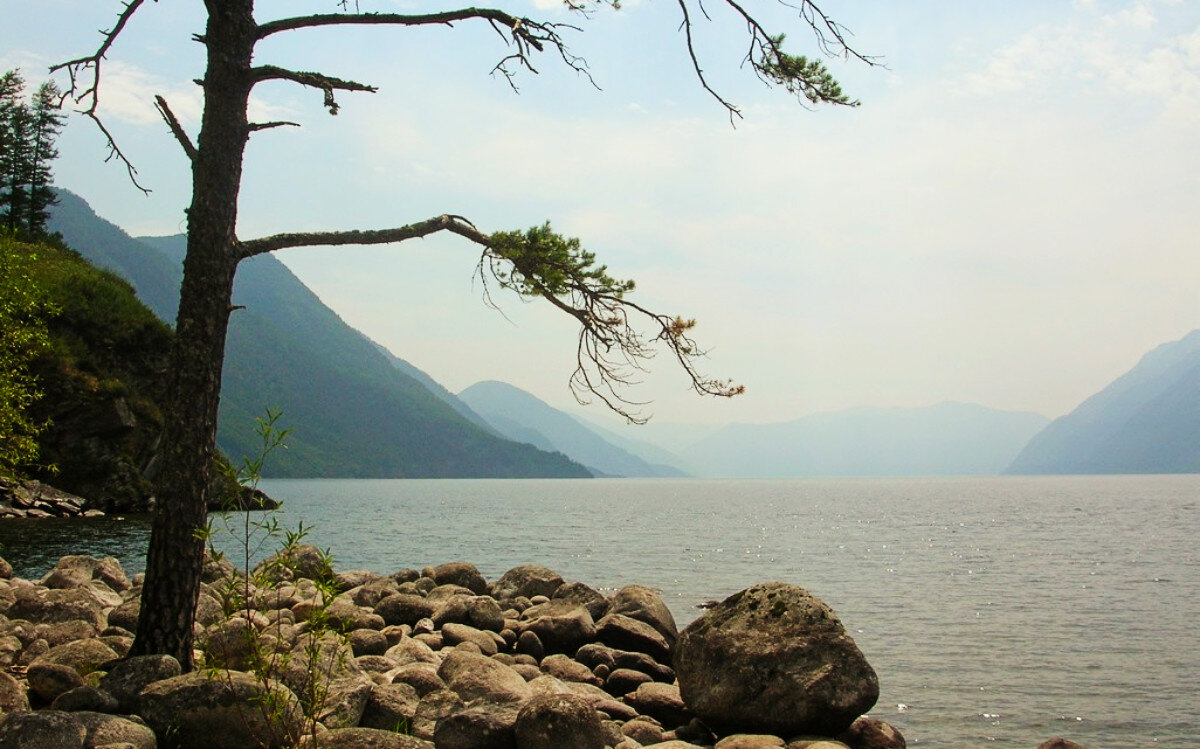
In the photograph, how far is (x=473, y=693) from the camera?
31.6 ft

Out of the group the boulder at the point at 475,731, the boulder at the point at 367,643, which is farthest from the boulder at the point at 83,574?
the boulder at the point at 475,731

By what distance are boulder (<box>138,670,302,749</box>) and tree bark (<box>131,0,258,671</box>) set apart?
4.09 feet

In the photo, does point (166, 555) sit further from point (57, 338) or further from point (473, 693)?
point (57, 338)

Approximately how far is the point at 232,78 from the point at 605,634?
1119 centimetres

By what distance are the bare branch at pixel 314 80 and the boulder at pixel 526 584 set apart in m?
13.7

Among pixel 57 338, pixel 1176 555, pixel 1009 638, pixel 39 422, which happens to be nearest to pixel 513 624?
pixel 1009 638

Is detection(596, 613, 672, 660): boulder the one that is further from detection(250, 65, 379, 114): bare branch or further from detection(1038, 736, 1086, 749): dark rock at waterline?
detection(250, 65, 379, 114): bare branch

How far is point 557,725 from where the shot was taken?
28.3 feet

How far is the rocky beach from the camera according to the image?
7.40 meters

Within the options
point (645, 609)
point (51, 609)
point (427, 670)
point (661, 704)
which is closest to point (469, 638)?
point (661, 704)

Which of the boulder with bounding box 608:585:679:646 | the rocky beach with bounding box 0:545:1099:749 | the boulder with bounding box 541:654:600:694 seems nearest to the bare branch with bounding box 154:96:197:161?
the rocky beach with bounding box 0:545:1099:749

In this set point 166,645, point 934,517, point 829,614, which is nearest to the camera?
point 166,645

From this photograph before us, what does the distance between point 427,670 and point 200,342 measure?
4679 millimetres

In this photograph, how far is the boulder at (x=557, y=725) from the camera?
857 cm
